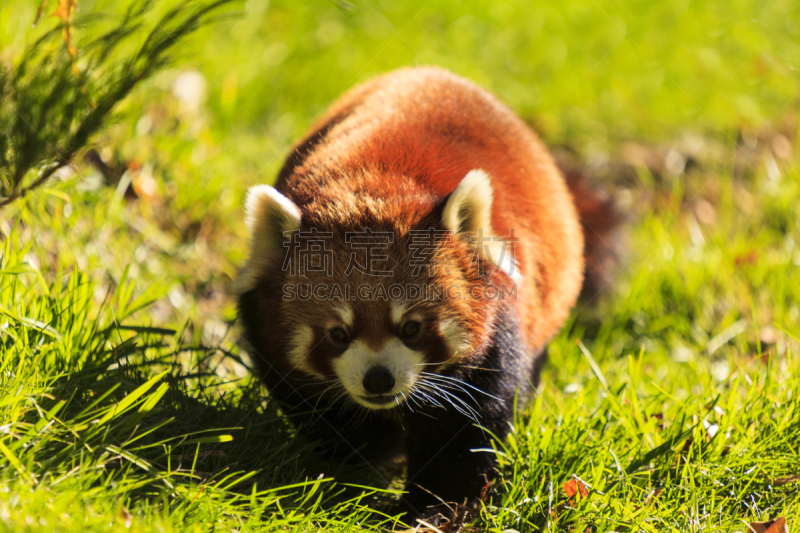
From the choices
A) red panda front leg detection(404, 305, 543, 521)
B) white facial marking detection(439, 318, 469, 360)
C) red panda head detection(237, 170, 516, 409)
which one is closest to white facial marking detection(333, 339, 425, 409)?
red panda head detection(237, 170, 516, 409)

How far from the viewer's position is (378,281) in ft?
8.91

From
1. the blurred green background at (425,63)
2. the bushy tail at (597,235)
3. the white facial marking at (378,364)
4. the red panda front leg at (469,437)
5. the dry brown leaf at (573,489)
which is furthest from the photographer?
the blurred green background at (425,63)

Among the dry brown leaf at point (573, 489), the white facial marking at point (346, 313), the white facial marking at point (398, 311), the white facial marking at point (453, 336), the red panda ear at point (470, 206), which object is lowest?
the dry brown leaf at point (573, 489)

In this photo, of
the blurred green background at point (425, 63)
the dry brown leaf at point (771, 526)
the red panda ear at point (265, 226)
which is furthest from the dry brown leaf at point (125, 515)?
the dry brown leaf at point (771, 526)

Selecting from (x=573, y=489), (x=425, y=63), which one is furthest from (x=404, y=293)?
(x=425, y=63)

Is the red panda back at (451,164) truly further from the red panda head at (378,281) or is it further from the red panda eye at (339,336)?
the red panda eye at (339,336)

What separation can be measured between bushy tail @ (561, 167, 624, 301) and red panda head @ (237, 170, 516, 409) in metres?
1.78

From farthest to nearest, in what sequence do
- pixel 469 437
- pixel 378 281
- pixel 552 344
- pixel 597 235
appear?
pixel 597 235, pixel 552 344, pixel 469 437, pixel 378 281

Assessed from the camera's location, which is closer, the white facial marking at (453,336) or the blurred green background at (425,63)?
the white facial marking at (453,336)

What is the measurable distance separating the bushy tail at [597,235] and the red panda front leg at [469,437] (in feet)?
5.50

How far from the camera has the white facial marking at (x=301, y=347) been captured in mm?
2814

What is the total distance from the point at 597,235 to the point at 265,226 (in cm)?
265

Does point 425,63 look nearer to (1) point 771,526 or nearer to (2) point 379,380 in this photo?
(2) point 379,380

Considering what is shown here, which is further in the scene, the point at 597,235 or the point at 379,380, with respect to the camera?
the point at 597,235
